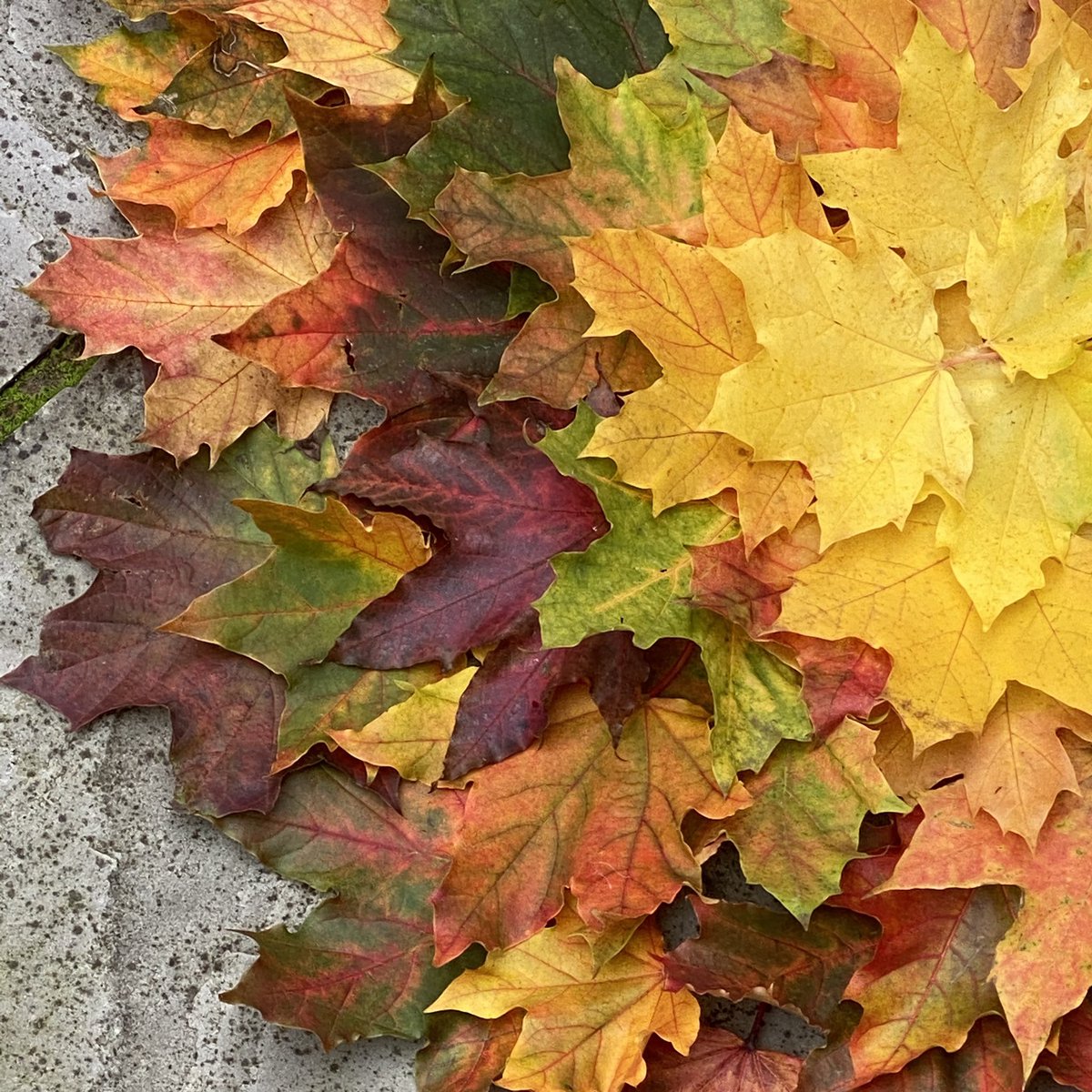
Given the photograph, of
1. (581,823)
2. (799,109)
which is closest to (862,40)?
(799,109)

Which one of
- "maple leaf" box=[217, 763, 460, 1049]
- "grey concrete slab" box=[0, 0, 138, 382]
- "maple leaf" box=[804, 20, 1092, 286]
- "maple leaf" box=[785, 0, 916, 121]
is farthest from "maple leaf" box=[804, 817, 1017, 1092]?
"grey concrete slab" box=[0, 0, 138, 382]

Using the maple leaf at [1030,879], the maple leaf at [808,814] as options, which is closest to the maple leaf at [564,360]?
the maple leaf at [808,814]

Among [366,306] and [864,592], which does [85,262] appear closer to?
[366,306]

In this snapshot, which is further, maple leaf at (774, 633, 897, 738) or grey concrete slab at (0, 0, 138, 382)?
grey concrete slab at (0, 0, 138, 382)

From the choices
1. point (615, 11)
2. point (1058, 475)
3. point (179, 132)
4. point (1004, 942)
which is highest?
point (615, 11)

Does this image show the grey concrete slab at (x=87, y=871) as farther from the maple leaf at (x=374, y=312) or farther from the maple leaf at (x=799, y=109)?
the maple leaf at (x=799, y=109)

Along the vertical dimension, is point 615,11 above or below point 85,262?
above

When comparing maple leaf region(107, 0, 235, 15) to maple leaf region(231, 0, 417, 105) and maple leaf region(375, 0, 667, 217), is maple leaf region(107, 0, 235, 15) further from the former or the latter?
maple leaf region(375, 0, 667, 217)

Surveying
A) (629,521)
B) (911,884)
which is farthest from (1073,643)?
(629,521)
